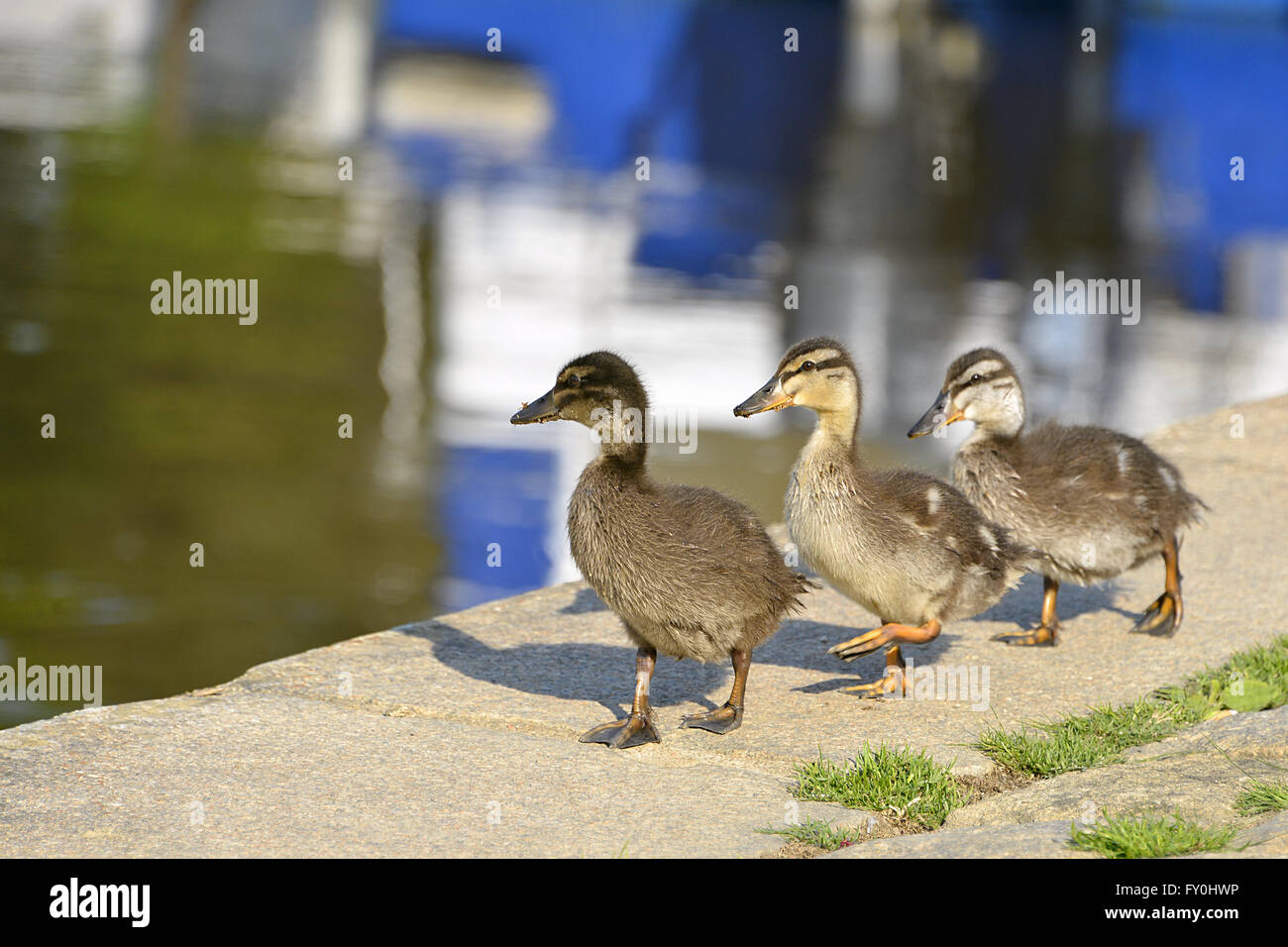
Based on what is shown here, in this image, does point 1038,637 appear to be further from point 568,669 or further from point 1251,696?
point 568,669

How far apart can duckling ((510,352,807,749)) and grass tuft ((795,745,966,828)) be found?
58 centimetres

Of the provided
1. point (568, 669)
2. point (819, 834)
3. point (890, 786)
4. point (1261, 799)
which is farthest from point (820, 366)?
point (1261, 799)

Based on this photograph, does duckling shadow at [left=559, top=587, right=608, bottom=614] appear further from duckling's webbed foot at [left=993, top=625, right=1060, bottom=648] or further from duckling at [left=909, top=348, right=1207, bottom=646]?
duckling's webbed foot at [left=993, top=625, right=1060, bottom=648]

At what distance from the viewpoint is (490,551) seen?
10.2 m

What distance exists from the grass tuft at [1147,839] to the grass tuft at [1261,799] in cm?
29

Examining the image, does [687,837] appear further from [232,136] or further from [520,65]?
[520,65]

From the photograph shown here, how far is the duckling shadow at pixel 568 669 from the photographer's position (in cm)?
613

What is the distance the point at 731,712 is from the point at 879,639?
0.65 metres

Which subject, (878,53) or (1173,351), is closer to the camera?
(1173,351)

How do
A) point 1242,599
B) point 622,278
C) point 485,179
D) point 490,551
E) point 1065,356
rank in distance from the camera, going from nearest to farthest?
point 1242,599, point 490,551, point 1065,356, point 622,278, point 485,179

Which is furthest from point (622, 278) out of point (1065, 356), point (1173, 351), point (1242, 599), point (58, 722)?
point (58, 722)

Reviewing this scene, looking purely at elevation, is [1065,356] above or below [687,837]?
above

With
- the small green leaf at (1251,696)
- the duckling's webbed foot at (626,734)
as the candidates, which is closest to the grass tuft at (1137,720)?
the small green leaf at (1251,696)

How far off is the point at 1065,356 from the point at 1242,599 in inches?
362
